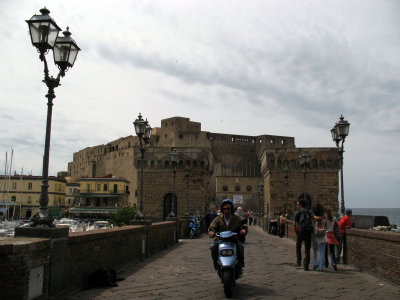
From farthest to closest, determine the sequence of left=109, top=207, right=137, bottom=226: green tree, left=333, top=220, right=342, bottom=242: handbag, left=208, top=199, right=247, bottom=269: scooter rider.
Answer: left=109, top=207, right=137, bottom=226: green tree < left=333, top=220, right=342, bottom=242: handbag < left=208, top=199, right=247, bottom=269: scooter rider

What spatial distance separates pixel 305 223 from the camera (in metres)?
9.09

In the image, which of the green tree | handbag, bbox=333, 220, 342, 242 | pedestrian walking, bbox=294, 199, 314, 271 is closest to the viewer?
pedestrian walking, bbox=294, 199, 314, 271

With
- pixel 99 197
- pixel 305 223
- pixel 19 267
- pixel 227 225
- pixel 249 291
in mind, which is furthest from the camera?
pixel 99 197

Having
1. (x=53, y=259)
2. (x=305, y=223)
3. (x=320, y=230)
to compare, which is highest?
(x=305, y=223)

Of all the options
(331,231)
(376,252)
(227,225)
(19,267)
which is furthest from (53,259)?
(331,231)

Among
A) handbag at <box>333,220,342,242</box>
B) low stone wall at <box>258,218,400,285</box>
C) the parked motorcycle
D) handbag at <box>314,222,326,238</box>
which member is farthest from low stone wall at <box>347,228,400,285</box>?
the parked motorcycle

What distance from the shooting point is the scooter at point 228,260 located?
6.06m

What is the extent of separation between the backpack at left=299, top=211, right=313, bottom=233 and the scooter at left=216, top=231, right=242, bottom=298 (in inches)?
113

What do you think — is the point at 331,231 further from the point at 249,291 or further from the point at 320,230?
the point at 249,291

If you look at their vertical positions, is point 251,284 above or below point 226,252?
below

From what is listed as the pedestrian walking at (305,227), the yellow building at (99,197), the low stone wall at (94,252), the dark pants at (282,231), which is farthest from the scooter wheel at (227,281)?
the yellow building at (99,197)

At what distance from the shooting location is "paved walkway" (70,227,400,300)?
20.8ft

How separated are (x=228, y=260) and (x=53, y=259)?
2.49 m

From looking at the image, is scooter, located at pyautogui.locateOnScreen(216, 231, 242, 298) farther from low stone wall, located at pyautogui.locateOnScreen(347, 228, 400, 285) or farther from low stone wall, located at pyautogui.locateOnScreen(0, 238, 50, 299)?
low stone wall, located at pyautogui.locateOnScreen(347, 228, 400, 285)
